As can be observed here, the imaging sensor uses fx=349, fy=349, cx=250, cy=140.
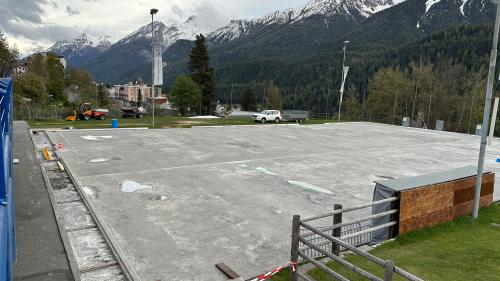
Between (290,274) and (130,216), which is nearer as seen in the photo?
(290,274)

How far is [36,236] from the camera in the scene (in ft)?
26.2

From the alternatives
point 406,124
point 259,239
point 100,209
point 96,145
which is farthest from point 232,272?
point 406,124

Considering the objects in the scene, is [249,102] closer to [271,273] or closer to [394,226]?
[394,226]

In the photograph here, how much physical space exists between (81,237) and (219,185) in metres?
5.77

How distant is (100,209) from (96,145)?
39.5ft

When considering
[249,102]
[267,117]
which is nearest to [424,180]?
[267,117]

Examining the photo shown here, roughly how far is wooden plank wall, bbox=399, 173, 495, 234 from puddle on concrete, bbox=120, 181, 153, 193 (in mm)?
8512

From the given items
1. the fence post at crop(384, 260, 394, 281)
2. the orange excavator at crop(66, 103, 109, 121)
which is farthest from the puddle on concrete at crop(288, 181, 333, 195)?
the orange excavator at crop(66, 103, 109, 121)

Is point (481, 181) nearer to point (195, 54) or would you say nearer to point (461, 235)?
point (461, 235)

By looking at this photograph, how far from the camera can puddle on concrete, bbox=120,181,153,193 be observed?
40.0 feet

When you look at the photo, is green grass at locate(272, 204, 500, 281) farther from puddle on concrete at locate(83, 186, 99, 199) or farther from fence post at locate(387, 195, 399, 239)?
puddle on concrete at locate(83, 186, 99, 199)

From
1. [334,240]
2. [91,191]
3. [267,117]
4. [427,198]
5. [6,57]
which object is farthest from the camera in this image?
[6,57]

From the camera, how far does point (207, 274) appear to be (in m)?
6.93

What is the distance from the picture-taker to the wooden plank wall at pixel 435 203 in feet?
28.1
